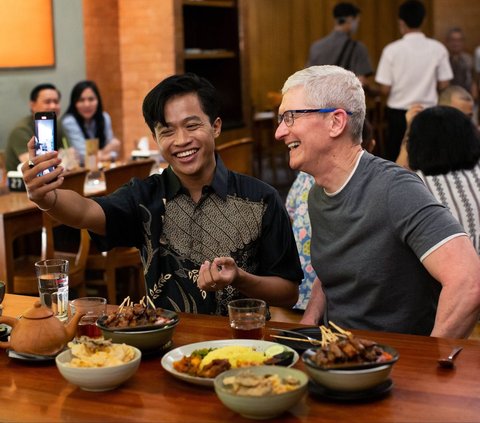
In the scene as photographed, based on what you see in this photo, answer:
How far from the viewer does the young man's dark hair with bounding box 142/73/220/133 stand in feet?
8.59

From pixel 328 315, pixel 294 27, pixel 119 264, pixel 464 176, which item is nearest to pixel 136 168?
pixel 119 264

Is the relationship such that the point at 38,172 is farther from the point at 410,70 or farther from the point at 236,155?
the point at 410,70

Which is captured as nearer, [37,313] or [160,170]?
[37,313]

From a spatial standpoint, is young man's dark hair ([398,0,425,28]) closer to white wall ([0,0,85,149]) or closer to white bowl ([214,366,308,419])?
white wall ([0,0,85,149])

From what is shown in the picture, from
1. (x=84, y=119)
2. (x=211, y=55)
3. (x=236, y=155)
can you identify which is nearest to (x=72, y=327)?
(x=236, y=155)

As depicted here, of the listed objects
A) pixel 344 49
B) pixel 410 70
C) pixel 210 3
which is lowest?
pixel 410 70

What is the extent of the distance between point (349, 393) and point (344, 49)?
6.80 metres

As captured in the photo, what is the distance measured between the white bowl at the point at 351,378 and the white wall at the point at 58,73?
18.4ft

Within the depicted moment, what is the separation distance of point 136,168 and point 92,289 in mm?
930

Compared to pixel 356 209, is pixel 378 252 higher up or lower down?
lower down

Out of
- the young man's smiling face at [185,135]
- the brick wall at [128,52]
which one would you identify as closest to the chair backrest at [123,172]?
the young man's smiling face at [185,135]

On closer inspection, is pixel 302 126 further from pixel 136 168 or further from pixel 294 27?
pixel 294 27

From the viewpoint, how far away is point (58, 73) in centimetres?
743

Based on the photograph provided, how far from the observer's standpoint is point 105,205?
2.67 meters
